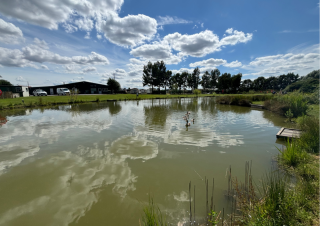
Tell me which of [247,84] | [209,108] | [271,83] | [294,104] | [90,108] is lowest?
[209,108]

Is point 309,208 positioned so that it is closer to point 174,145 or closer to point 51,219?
point 174,145

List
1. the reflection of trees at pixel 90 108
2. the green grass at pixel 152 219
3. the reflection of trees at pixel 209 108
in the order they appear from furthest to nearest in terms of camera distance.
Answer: the reflection of trees at pixel 209 108 → the reflection of trees at pixel 90 108 → the green grass at pixel 152 219

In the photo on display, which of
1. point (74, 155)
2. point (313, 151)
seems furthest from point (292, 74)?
point (74, 155)

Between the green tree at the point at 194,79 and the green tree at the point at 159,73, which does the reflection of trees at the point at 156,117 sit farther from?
the green tree at the point at 194,79

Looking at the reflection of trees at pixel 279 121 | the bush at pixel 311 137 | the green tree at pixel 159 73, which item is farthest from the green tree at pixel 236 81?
the bush at pixel 311 137

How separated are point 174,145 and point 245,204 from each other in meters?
3.67

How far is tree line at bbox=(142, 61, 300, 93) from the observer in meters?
63.6

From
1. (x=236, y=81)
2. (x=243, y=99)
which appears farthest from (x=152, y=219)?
(x=236, y=81)

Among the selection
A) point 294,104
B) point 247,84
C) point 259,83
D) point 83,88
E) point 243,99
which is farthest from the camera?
point 247,84

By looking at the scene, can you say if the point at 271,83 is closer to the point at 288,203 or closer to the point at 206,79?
the point at 206,79

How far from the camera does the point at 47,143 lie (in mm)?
6570

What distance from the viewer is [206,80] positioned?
8881cm

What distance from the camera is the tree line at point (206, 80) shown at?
63.6 m

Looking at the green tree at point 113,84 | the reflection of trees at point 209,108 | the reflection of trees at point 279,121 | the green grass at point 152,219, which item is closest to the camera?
the green grass at point 152,219
